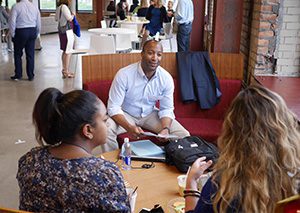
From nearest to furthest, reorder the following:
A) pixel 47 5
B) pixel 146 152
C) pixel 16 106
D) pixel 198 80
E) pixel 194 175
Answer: pixel 194 175
pixel 146 152
pixel 198 80
pixel 16 106
pixel 47 5

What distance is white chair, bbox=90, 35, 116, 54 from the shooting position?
6353 millimetres

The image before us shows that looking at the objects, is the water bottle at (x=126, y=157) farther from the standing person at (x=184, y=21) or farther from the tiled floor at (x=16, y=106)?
the standing person at (x=184, y=21)

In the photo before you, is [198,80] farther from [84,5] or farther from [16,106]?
[84,5]

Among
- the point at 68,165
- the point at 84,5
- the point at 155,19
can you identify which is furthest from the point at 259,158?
the point at 84,5

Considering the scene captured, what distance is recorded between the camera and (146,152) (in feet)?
8.85

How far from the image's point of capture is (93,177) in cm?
156

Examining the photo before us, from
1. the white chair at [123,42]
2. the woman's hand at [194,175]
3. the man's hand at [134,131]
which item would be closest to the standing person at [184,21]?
the white chair at [123,42]

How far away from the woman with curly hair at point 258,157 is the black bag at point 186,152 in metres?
1.07

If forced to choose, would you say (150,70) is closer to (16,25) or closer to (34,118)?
(34,118)

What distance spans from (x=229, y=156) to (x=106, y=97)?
8.26 feet

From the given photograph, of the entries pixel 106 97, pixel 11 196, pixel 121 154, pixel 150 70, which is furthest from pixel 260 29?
pixel 11 196

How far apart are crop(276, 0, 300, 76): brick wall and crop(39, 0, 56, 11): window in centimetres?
1534

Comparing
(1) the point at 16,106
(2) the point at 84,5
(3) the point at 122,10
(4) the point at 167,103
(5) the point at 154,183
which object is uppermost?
(2) the point at 84,5

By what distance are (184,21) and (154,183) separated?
6.29 m
